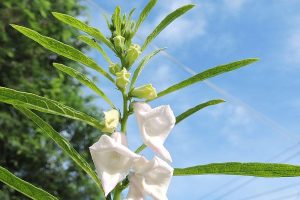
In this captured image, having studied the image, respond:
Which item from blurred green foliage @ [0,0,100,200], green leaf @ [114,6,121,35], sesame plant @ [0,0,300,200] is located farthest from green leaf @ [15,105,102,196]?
blurred green foliage @ [0,0,100,200]

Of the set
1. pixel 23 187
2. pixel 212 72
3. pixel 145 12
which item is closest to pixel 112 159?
pixel 23 187

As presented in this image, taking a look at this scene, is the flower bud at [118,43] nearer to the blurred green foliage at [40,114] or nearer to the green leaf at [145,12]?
the green leaf at [145,12]

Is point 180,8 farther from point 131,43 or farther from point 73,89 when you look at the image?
point 73,89

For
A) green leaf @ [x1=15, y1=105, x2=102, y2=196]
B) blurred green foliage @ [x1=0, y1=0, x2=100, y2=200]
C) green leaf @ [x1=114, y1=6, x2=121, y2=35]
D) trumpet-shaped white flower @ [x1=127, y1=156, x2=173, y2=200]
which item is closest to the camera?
trumpet-shaped white flower @ [x1=127, y1=156, x2=173, y2=200]

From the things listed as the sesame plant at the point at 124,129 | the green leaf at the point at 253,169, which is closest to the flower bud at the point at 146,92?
the sesame plant at the point at 124,129

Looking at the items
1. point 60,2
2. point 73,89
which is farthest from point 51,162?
point 60,2

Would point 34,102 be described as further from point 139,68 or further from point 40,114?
point 40,114

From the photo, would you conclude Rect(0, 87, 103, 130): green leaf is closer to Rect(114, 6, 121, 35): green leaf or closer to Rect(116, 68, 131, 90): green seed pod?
Rect(116, 68, 131, 90): green seed pod
